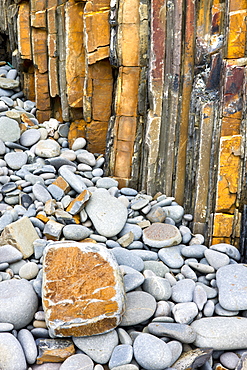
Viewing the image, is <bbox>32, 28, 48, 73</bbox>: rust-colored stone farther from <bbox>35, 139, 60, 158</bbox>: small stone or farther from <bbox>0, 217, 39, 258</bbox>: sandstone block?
<bbox>0, 217, 39, 258</bbox>: sandstone block

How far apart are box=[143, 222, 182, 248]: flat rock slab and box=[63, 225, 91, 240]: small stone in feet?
1.99

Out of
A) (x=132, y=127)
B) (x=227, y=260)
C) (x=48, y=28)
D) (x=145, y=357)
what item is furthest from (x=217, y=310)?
(x=48, y=28)

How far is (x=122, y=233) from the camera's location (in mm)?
3902

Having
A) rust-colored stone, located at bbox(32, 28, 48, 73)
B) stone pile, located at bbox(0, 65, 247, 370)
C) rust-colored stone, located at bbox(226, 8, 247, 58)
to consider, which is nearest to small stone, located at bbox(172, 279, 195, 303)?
stone pile, located at bbox(0, 65, 247, 370)

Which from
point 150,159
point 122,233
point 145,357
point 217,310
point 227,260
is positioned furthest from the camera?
point 150,159

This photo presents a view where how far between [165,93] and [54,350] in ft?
9.40

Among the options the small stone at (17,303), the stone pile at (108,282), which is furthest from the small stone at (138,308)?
the small stone at (17,303)

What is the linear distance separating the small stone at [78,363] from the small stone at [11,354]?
27 cm

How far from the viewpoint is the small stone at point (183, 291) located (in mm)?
3182

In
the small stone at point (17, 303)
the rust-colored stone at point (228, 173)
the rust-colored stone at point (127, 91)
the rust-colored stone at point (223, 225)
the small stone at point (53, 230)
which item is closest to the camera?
the small stone at point (17, 303)

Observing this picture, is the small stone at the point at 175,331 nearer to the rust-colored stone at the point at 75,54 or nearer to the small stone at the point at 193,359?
the small stone at the point at 193,359

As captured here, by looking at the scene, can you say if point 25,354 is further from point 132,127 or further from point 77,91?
point 77,91

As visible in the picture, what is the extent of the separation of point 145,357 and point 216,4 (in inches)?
130

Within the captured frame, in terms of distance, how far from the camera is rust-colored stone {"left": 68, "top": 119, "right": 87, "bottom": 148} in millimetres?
5473
